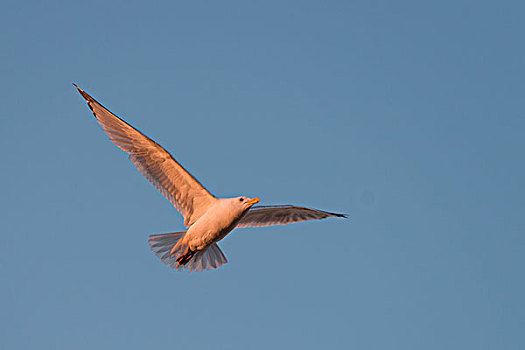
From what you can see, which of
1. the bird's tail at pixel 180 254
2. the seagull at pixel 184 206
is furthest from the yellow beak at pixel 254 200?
the bird's tail at pixel 180 254

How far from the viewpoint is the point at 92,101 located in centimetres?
1232

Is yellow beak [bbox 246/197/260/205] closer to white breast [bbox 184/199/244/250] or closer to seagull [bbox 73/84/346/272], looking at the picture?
seagull [bbox 73/84/346/272]

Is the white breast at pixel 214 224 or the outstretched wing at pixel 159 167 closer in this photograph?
the white breast at pixel 214 224

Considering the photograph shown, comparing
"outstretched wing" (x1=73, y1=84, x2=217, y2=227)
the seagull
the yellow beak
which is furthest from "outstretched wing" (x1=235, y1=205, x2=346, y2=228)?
the yellow beak

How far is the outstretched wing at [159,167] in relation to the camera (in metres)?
12.3

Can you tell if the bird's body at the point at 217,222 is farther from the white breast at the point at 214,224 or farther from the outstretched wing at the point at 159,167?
the outstretched wing at the point at 159,167

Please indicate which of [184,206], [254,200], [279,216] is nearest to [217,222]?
[254,200]

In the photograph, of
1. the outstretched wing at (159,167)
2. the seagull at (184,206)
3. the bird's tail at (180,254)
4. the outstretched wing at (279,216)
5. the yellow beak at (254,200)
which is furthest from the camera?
the outstretched wing at (279,216)

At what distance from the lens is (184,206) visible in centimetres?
1286

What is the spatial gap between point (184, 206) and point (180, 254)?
84 centimetres

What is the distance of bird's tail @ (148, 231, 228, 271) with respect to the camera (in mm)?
12773

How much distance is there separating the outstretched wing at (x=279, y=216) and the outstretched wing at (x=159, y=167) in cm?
98

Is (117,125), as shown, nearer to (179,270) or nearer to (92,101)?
(92,101)

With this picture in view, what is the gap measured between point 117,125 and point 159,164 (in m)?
0.97
